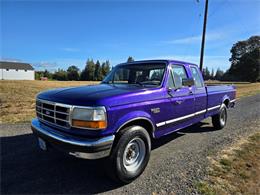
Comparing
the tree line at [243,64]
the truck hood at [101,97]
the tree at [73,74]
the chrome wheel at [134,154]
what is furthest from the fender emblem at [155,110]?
the tree at [73,74]

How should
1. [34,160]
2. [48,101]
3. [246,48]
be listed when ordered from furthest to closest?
1. [246,48]
2. [34,160]
3. [48,101]

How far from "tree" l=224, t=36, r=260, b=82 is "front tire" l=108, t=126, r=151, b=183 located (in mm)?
65601

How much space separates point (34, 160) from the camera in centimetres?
405

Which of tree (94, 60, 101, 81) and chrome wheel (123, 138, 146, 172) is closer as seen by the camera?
chrome wheel (123, 138, 146, 172)

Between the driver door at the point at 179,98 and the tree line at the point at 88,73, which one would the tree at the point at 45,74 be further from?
the driver door at the point at 179,98

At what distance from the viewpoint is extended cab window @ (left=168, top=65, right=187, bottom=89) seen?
172 inches

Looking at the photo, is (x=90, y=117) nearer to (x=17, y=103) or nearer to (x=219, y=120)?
(x=219, y=120)

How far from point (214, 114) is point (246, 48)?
232 feet

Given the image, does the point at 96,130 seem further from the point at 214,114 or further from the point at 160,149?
the point at 214,114

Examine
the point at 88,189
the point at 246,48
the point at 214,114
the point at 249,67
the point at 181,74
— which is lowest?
the point at 88,189

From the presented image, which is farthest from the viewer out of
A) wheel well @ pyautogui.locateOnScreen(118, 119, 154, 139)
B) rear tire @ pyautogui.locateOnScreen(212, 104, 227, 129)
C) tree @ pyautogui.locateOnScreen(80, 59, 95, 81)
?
tree @ pyautogui.locateOnScreen(80, 59, 95, 81)

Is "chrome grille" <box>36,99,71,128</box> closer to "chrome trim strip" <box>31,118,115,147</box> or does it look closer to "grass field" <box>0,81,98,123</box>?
"chrome trim strip" <box>31,118,115,147</box>

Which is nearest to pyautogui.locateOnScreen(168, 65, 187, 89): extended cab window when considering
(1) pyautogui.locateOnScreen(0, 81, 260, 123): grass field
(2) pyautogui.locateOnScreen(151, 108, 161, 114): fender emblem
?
(2) pyautogui.locateOnScreen(151, 108, 161, 114): fender emblem

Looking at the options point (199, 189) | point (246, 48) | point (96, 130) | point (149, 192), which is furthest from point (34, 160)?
point (246, 48)
